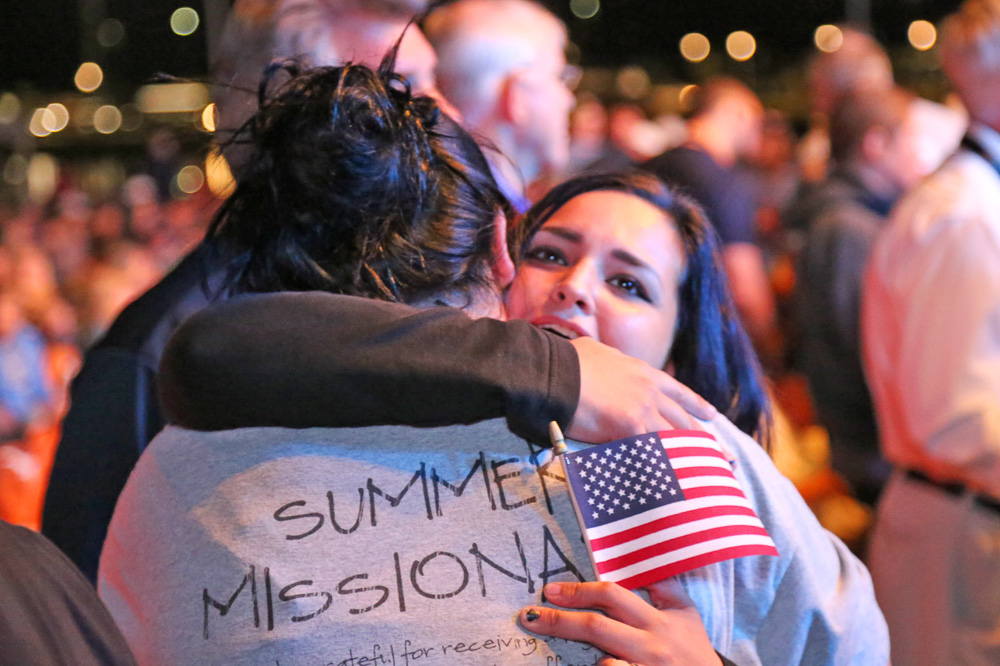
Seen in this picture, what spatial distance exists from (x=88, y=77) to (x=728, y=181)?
11.9m

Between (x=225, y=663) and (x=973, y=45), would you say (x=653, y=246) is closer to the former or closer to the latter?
(x=225, y=663)

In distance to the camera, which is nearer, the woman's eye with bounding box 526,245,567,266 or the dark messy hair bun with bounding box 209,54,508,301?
the dark messy hair bun with bounding box 209,54,508,301

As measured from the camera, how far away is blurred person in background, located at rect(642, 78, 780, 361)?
286 centimetres

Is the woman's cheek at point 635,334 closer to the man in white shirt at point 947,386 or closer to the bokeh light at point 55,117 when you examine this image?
the man in white shirt at point 947,386

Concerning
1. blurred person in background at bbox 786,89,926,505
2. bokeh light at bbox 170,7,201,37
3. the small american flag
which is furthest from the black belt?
bokeh light at bbox 170,7,201,37

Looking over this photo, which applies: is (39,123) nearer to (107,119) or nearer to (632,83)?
(107,119)

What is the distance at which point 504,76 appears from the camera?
7.23 feet

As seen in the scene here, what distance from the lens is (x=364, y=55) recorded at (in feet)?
5.85

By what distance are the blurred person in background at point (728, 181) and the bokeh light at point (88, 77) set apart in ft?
34.6

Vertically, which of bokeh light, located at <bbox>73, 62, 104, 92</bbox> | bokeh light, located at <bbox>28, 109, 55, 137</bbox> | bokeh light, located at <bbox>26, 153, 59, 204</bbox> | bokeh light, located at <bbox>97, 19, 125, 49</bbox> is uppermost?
bokeh light, located at <bbox>97, 19, 125, 49</bbox>

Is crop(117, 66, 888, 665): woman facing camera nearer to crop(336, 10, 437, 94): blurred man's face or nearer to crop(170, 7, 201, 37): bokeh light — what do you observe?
crop(336, 10, 437, 94): blurred man's face

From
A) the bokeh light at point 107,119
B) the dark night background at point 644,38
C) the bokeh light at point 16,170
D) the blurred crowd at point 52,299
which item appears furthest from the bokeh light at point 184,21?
the bokeh light at point 16,170

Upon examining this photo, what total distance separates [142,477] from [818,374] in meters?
2.64

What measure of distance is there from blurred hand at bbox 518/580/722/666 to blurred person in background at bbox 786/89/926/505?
230 centimetres
